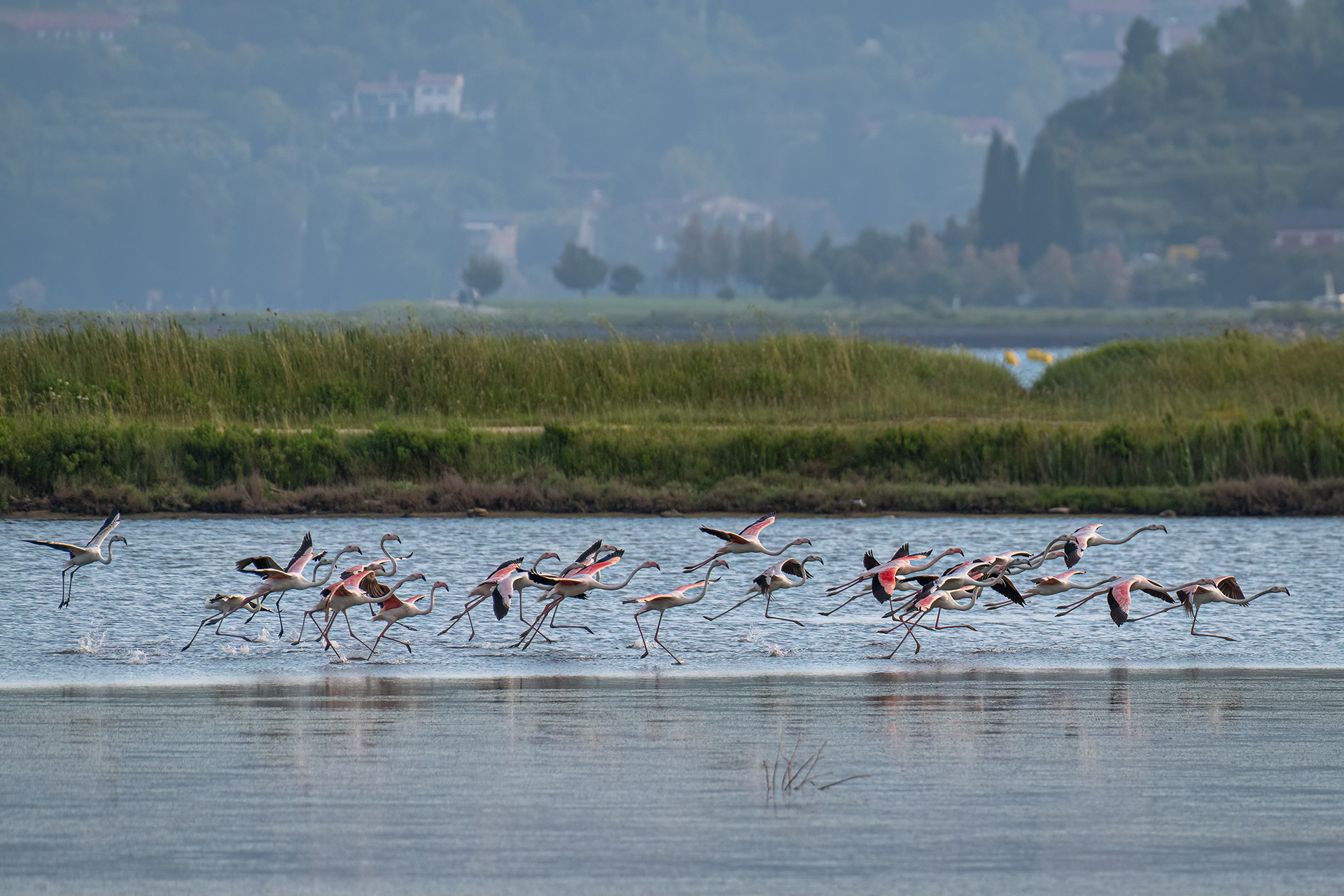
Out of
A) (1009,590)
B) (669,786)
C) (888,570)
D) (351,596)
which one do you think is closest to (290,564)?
(351,596)

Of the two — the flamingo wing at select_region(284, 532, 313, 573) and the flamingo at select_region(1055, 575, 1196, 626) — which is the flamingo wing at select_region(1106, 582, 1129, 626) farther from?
the flamingo wing at select_region(284, 532, 313, 573)

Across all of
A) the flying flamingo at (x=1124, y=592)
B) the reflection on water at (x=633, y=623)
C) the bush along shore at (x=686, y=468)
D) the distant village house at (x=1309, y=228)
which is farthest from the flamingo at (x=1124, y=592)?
the distant village house at (x=1309, y=228)

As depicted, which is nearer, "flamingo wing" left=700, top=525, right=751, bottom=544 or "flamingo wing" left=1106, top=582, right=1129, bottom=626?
"flamingo wing" left=1106, top=582, right=1129, bottom=626

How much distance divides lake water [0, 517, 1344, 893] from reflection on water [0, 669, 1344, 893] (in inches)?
0.8

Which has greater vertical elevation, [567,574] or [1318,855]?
[567,574]

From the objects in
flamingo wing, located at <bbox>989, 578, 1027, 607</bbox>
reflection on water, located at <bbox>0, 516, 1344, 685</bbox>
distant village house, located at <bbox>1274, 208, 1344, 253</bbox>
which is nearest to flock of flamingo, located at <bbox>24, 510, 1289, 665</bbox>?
flamingo wing, located at <bbox>989, 578, 1027, 607</bbox>

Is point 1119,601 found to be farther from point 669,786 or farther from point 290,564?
point 290,564

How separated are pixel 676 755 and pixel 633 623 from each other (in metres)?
4.04

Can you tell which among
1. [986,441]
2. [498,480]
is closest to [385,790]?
[498,480]

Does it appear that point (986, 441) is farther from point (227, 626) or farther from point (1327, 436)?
point (227, 626)

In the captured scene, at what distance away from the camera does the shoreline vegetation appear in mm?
19844

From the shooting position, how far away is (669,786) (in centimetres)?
702

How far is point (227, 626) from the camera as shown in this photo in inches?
446

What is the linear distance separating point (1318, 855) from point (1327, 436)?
16.1 m
